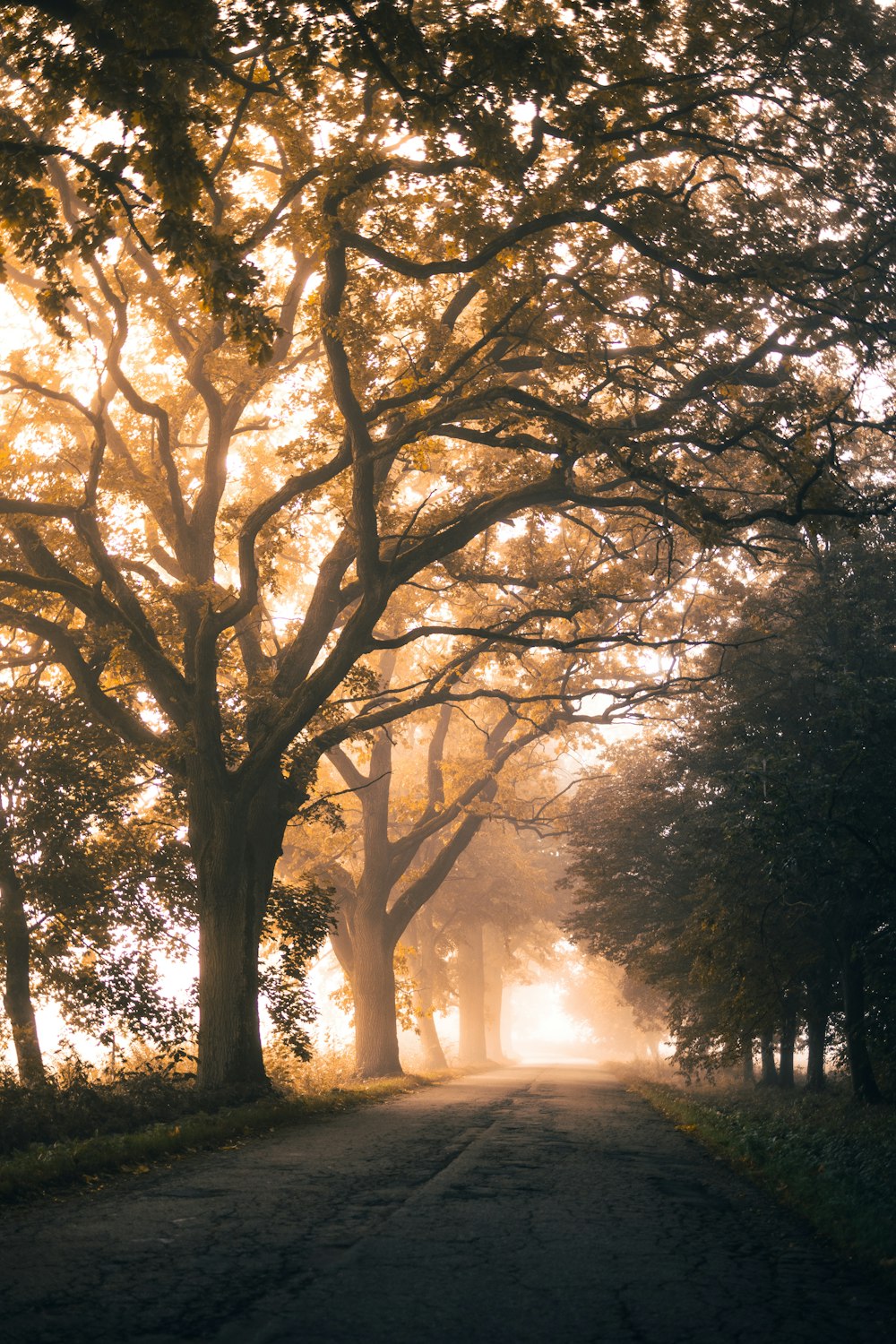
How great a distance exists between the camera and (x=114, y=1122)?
1036cm

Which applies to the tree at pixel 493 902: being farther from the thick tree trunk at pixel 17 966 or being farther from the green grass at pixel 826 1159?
the green grass at pixel 826 1159

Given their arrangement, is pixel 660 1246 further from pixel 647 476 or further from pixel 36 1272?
pixel 647 476

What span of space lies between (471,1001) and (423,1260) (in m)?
42.0

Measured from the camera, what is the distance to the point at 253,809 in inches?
604

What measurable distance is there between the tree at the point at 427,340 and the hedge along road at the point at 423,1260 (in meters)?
6.67

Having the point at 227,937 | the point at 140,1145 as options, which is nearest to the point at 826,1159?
the point at 140,1145

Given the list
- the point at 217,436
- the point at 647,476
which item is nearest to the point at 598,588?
the point at 647,476

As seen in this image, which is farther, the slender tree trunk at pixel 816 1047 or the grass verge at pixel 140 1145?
the slender tree trunk at pixel 816 1047

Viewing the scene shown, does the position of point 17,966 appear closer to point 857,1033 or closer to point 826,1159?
point 826,1159

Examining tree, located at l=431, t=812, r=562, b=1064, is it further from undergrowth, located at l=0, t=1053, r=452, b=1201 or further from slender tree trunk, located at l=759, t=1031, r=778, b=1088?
undergrowth, located at l=0, t=1053, r=452, b=1201

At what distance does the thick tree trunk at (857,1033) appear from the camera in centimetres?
1639

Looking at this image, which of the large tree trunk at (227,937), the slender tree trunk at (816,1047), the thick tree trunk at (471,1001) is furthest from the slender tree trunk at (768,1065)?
the thick tree trunk at (471,1001)

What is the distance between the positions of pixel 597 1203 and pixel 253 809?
9206 mm

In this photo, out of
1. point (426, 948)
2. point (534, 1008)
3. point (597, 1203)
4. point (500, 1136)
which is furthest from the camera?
point (534, 1008)
